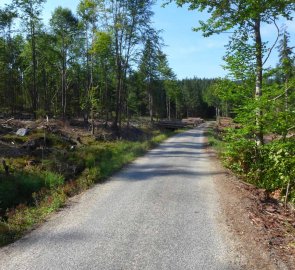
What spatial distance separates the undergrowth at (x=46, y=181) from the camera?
28.1ft

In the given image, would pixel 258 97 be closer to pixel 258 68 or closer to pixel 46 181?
pixel 258 68

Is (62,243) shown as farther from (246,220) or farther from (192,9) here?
(192,9)

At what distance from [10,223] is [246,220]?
18.3ft

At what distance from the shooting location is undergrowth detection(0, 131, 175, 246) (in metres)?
8.57

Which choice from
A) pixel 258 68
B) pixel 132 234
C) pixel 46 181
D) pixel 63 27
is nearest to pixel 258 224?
pixel 132 234

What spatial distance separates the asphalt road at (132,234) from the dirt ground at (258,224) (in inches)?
14.1

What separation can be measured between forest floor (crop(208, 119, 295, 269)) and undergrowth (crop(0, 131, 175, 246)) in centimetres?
458

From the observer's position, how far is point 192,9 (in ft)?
44.9

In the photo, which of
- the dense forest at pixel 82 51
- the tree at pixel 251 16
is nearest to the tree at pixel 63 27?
the dense forest at pixel 82 51

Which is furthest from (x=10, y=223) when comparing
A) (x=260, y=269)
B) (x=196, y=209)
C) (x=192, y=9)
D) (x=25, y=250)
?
(x=192, y=9)

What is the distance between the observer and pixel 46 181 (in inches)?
528

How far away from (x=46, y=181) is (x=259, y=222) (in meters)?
8.17

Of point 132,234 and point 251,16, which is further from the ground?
point 251,16

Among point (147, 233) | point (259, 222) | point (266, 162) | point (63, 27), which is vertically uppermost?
point (63, 27)
